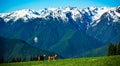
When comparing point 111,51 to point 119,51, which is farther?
point 111,51

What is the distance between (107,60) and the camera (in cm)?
4866

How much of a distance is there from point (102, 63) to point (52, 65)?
9686 mm

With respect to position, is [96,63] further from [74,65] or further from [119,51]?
[119,51]

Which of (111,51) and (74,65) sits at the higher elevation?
(111,51)

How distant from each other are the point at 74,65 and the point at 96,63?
12.2 feet

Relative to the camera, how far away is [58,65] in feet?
166

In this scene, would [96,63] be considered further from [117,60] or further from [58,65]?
[58,65]

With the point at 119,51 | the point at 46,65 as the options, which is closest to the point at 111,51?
the point at 119,51

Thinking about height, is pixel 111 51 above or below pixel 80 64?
above

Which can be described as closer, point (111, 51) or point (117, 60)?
point (117, 60)

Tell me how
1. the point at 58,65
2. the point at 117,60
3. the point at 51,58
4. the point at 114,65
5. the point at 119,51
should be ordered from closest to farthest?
1. the point at 114,65
2. the point at 117,60
3. the point at 58,65
4. the point at 51,58
5. the point at 119,51

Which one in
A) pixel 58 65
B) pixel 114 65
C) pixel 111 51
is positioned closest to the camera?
pixel 114 65

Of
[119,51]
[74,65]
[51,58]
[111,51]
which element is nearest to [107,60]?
[74,65]

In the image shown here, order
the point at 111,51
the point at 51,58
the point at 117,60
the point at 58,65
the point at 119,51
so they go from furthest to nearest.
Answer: the point at 111,51 → the point at 119,51 → the point at 51,58 → the point at 58,65 → the point at 117,60
